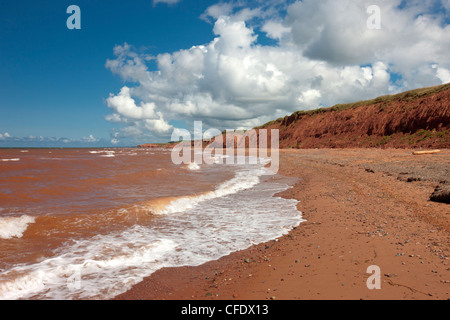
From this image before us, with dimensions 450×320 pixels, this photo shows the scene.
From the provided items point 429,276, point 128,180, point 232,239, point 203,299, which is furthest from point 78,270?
point 128,180

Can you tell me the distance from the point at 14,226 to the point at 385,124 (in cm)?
4457

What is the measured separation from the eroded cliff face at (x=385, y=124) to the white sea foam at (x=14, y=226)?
112ft

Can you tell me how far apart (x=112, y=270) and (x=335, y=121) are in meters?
53.9

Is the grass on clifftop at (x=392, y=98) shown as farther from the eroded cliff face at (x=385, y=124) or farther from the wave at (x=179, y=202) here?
the wave at (x=179, y=202)

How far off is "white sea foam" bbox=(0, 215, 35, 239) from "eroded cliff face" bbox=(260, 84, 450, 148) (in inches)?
1346

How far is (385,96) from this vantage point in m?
45.7

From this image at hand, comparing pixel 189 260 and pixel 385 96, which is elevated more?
pixel 385 96

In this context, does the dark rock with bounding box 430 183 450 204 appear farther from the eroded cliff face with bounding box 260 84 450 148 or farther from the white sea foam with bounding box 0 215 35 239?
the eroded cliff face with bounding box 260 84 450 148

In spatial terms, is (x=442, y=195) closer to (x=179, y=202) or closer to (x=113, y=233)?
(x=179, y=202)

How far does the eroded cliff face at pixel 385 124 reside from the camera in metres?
30.0

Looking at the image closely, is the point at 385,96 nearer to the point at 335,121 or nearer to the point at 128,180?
the point at 335,121

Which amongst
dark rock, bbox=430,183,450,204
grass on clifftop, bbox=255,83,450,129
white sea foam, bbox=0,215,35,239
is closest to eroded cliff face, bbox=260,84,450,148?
grass on clifftop, bbox=255,83,450,129

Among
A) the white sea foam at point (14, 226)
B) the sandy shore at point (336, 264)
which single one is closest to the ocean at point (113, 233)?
the white sea foam at point (14, 226)
